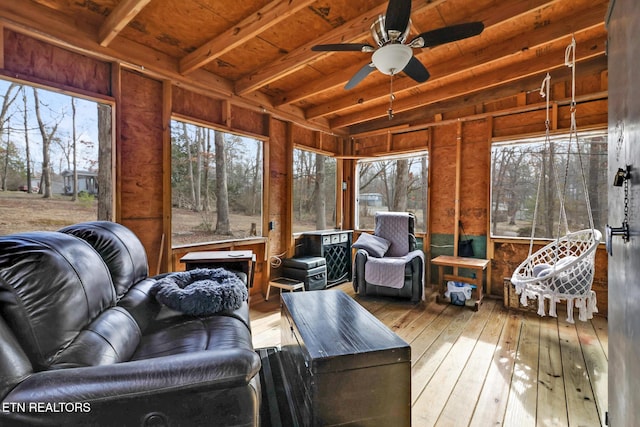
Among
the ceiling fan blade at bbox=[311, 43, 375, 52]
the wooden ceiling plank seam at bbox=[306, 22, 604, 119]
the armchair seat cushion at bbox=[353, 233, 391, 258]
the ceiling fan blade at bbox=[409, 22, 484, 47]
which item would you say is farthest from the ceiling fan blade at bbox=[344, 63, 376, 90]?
the armchair seat cushion at bbox=[353, 233, 391, 258]

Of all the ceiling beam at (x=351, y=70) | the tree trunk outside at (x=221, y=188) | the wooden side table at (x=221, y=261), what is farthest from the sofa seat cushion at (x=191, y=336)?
the ceiling beam at (x=351, y=70)

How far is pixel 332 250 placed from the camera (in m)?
4.46

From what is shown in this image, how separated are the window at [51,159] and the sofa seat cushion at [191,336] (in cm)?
144

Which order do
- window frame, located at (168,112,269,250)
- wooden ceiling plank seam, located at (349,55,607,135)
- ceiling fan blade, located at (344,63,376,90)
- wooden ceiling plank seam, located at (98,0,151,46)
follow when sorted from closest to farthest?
wooden ceiling plank seam, located at (98,0,151,46), ceiling fan blade, located at (344,63,376,90), window frame, located at (168,112,269,250), wooden ceiling plank seam, located at (349,55,607,135)

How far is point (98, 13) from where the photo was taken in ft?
7.39

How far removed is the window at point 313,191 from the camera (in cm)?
450

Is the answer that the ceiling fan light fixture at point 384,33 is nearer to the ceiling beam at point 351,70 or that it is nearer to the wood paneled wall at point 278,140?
the ceiling beam at point 351,70

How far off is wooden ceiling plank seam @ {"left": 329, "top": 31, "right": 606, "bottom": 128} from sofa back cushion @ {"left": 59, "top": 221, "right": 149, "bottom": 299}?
3662mm

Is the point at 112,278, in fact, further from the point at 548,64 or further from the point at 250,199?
the point at 548,64

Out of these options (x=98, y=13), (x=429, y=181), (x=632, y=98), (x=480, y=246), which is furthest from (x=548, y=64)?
(x=98, y=13)

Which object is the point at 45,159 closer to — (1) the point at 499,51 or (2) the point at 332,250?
(2) the point at 332,250

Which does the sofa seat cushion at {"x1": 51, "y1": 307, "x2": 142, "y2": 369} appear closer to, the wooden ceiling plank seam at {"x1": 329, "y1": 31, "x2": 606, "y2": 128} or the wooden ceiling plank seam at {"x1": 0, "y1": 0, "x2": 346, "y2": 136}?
the wooden ceiling plank seam at {"x1": 0, "y1": 0, "x2": 346, "y2": 136}

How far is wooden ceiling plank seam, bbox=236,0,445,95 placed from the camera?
7.23 feet

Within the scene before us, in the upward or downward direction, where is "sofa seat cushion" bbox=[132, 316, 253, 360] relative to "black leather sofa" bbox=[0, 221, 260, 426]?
downward
